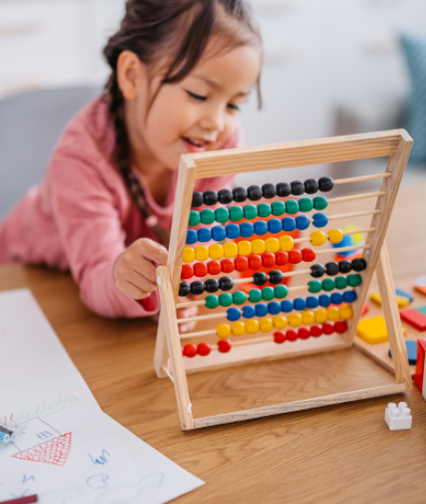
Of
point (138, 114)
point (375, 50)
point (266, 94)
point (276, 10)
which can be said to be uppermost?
point (138, 114)

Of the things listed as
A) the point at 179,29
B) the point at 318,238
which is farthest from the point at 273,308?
the point at 179,29

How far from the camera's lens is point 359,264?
29.9 inches

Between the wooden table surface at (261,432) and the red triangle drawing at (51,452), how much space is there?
7 centimetres

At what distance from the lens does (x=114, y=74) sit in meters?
1.11

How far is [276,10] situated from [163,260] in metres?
2.63

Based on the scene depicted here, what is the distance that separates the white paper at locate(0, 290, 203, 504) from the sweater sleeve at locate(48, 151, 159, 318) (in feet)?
0.38

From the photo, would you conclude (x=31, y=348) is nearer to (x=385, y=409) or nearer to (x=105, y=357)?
(x=105, y=357)

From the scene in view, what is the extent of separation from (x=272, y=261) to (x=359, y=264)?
12 cm

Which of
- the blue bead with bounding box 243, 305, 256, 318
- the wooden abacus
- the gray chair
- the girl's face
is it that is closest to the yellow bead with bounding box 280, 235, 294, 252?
the wooden abacus

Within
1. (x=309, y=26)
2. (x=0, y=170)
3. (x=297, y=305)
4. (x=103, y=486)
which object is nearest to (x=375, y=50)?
(x=309, y=26)

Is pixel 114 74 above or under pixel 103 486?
above

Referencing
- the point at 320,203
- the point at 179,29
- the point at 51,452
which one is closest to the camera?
the point at 51,452

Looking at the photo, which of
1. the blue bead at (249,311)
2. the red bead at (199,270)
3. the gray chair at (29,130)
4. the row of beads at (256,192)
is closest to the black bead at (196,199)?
the row of beads at (256,192)

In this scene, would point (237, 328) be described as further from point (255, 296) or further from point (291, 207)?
point (291, 207)
